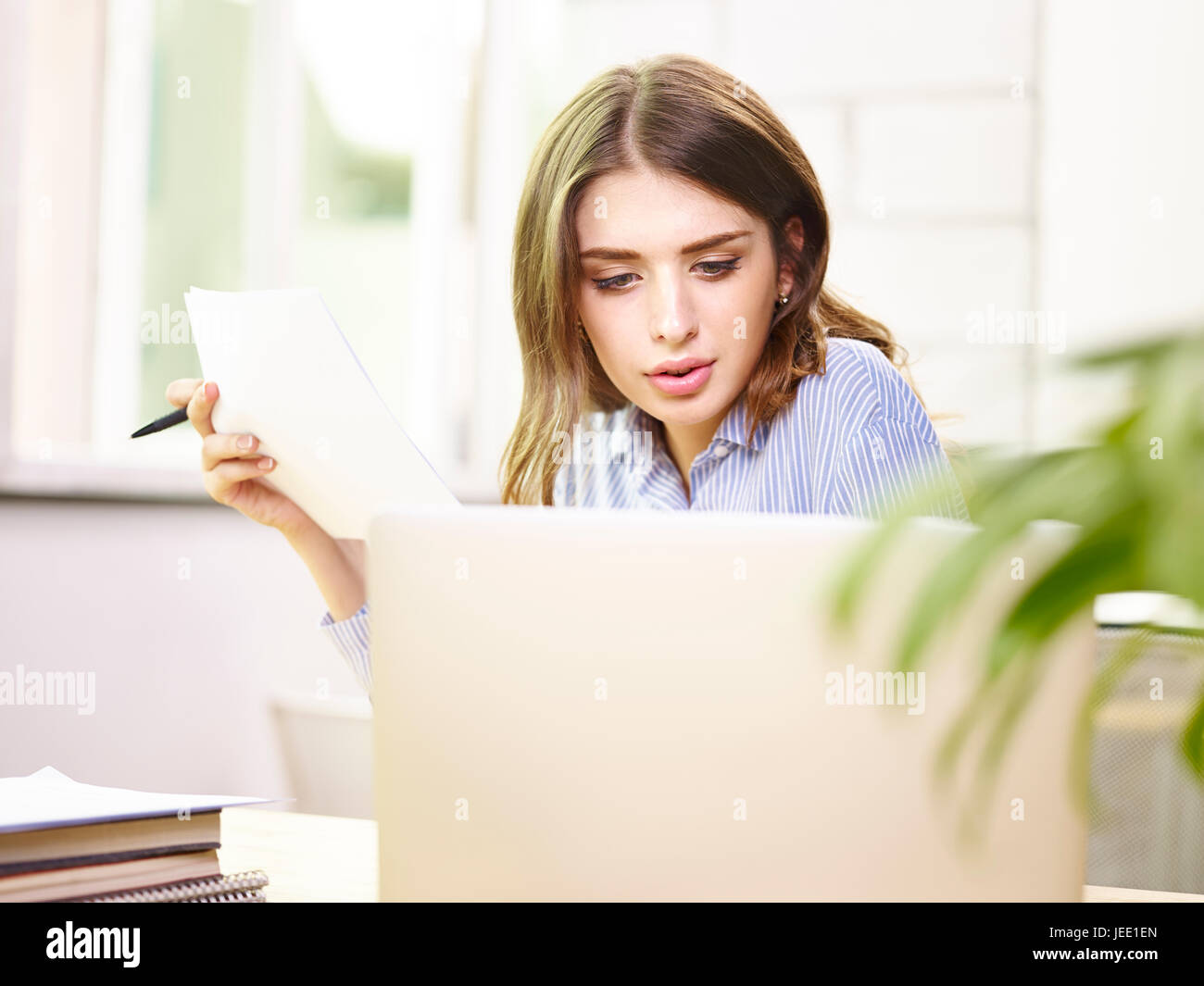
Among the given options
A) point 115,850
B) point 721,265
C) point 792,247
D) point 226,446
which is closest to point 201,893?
point 115,850

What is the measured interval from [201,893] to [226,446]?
0.52m

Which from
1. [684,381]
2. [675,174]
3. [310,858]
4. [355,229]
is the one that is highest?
[355,229]

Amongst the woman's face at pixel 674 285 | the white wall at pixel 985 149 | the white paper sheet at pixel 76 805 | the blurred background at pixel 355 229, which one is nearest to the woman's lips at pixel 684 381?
the woman's face at pixel 674 285

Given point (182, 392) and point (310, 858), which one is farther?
point (182, 392)

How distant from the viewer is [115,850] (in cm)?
67

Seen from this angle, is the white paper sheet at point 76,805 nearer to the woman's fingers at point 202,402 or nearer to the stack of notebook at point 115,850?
the stack of notebook at point 115,850

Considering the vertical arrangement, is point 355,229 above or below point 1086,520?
above

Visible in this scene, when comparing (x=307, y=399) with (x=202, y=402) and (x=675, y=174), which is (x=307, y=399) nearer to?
(x=202, y=402)

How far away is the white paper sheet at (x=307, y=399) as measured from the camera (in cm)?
92

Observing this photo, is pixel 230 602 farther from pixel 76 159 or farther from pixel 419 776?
pixel 419 776

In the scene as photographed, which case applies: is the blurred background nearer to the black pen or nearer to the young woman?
the young woman

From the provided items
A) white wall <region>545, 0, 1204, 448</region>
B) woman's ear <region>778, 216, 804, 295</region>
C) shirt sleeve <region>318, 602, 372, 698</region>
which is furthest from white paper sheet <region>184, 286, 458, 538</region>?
white wall <region>545, 0, 1204, 448</region>

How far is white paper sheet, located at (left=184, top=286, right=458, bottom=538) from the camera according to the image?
3.02ft

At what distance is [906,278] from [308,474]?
7.84 feet
